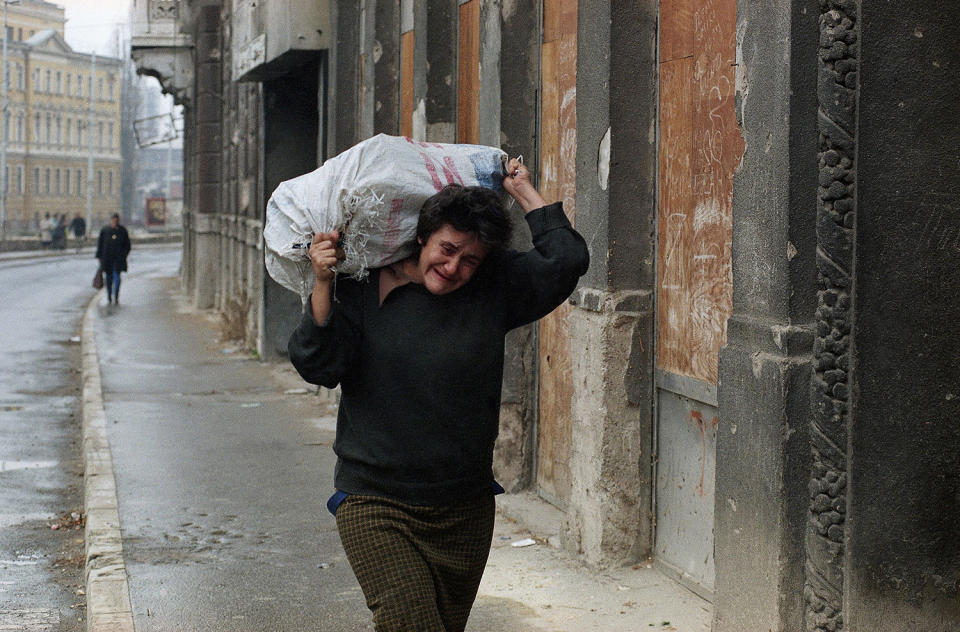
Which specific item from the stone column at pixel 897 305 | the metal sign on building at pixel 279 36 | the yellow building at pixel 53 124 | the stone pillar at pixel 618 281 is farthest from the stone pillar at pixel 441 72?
the yellow building at pixel 53 124

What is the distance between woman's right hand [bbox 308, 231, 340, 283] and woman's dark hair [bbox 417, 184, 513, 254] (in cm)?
26

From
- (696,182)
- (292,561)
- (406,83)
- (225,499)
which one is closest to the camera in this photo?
(696,182)

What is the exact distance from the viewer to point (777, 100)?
14.3 feet

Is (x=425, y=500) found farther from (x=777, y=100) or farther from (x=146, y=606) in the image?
(x=146, y=606)

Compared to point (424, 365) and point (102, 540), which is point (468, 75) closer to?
point (102, 540)

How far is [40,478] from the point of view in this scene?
973cm

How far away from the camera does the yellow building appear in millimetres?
90500

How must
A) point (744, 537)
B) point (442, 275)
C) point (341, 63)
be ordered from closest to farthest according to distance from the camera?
point (442, 275) → point (744, 537) → point (341, 63)

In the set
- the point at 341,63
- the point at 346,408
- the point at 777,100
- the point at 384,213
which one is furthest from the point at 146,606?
the point at 341,63

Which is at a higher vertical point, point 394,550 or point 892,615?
point 394,550

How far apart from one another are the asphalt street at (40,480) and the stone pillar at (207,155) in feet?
11.7

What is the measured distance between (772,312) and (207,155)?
74.3 ft

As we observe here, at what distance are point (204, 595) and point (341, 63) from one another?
289 inches

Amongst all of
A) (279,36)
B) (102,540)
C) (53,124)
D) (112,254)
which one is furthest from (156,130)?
(102,540)
